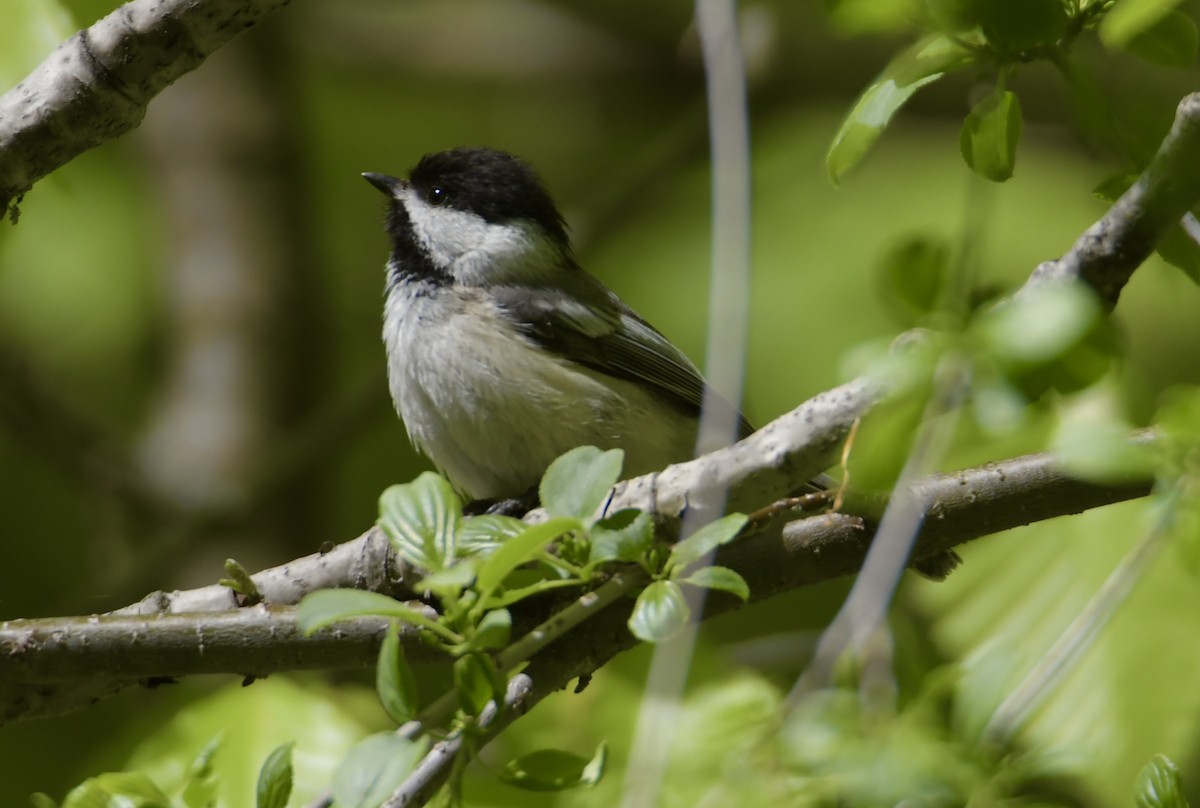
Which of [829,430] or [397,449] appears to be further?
[397,449]

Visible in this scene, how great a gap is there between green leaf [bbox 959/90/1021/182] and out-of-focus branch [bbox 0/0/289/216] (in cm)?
108

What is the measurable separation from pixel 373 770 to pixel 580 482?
38 cm

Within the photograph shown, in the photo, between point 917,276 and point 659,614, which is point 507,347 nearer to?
point 659,614

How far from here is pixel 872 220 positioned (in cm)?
438

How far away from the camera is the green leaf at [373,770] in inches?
48.7

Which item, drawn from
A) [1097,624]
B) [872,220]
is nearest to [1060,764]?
[1097,624]

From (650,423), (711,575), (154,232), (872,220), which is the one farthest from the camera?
(154,232)

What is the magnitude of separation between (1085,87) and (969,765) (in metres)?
0.82

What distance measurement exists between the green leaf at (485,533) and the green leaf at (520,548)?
0.13 m

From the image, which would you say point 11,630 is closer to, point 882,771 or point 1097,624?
point 882,771

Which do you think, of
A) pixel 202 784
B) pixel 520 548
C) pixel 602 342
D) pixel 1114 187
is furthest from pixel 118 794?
pixel 602 342

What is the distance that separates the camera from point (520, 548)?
121cm

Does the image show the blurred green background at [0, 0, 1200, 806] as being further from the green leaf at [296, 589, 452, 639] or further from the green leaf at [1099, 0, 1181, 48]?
the green leaf at [1099, 0, 1181, 48]

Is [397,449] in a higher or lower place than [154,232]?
lower
